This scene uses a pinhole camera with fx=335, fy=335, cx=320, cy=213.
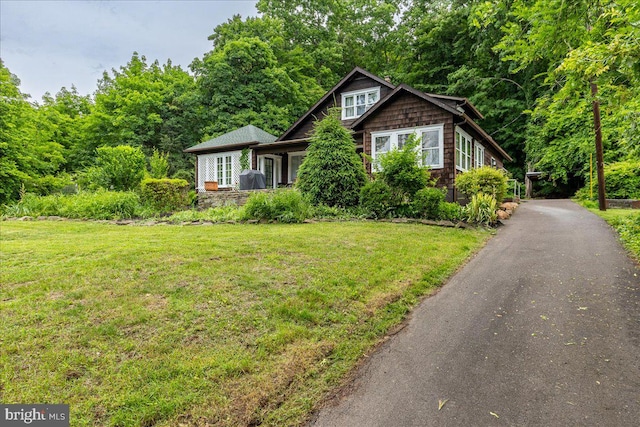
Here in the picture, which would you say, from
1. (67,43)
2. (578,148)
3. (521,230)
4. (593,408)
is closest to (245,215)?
(521,230)

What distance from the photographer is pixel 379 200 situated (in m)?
10.1

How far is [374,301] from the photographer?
416 cm

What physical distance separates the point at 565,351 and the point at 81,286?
509cm

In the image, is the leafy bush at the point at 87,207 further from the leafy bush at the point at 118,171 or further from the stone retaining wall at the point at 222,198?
the stone retaining wall at the point at 222,198

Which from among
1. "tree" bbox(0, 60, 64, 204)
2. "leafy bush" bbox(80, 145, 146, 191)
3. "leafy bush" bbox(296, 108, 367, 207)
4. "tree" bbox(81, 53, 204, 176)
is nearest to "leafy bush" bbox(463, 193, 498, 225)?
"leafy bush" bbox(296, 108, 367, 207)

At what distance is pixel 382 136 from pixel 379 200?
531 centimetres

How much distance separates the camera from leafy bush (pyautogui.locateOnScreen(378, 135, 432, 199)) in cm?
990

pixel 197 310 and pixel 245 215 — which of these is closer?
pixel 197 310

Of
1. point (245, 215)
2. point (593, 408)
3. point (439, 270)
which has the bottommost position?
point (593, 408)

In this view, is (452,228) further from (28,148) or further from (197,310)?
(28,148)

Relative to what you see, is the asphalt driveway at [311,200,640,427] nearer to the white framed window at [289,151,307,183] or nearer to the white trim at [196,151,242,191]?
the white framed window at [289,151,307,183]

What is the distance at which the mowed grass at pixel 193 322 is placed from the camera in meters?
2.29

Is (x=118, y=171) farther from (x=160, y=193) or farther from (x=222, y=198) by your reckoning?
(x=222, y=198)

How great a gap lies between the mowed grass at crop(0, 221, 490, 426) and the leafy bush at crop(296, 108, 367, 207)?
504cm
